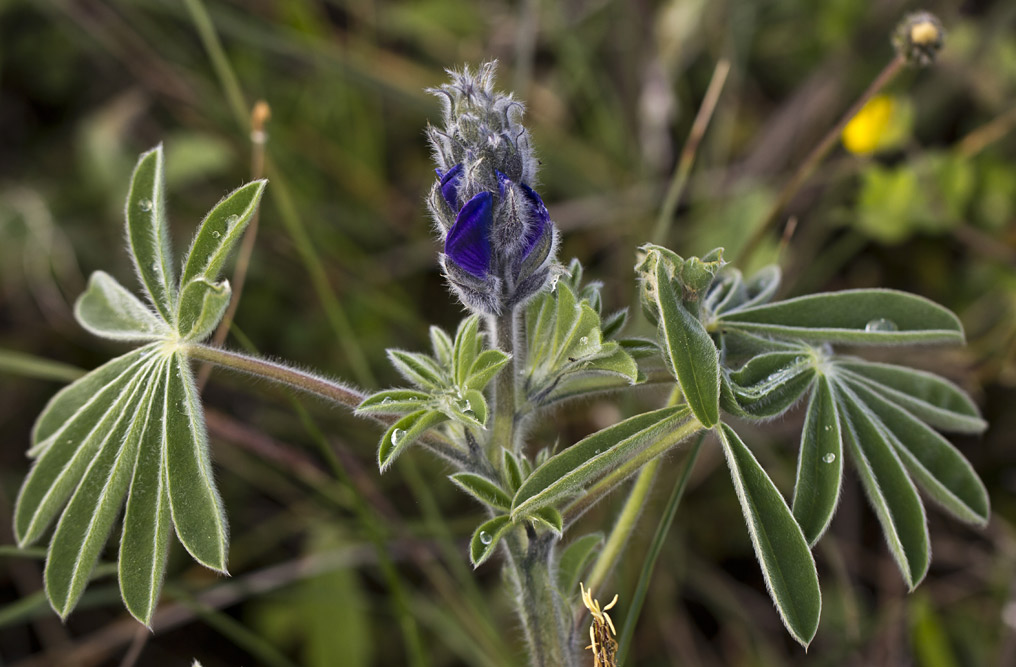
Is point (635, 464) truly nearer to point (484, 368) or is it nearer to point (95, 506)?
point (484, 368)

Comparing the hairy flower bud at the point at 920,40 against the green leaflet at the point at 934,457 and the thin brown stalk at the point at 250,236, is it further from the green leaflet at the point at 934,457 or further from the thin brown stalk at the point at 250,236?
the thin brown stalk at the point at 250,236

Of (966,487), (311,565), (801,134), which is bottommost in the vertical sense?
(966,487)

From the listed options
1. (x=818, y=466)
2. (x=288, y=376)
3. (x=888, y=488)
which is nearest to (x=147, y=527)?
(x=288, y=376)

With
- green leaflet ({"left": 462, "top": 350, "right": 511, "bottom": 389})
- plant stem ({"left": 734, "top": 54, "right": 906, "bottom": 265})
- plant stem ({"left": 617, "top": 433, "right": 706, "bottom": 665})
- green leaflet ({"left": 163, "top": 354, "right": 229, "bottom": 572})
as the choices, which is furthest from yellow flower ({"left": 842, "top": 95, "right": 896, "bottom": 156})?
green leaflet ({"left": 163, "top": 354, "right": 229, "bottom": 572})

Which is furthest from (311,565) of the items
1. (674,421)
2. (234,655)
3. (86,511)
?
(674,421)

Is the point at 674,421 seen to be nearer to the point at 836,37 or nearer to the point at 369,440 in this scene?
the point at 369,440

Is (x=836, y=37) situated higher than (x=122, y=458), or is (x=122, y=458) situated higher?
(x=836, y=37)
